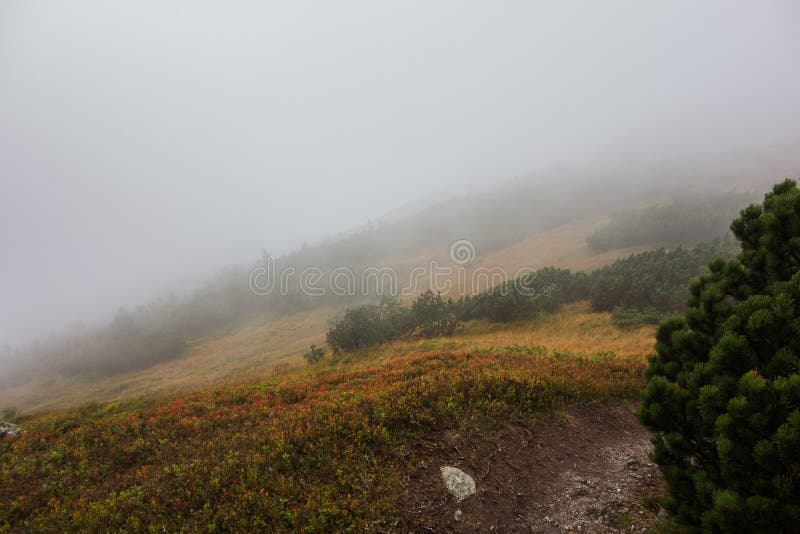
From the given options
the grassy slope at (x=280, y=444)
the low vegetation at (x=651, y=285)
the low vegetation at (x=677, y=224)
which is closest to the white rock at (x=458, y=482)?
the grassy slope at (x=280, y=444)

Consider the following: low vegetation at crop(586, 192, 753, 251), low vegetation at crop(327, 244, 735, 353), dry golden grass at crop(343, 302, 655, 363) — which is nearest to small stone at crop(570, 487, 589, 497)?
dry golden grass at crop(343, 302, 655, 363)

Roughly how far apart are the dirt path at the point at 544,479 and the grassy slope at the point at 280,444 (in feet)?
1.30

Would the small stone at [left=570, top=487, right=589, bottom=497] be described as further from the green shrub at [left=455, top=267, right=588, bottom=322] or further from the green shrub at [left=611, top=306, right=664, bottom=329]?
the green shrub at [left=455, top=267, right=588, bottom=322]

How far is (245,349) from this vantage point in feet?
90.2

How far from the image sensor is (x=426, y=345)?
47.8ft

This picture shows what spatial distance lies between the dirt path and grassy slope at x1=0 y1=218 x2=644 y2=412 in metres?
14.2

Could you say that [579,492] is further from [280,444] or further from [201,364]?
[201,364]

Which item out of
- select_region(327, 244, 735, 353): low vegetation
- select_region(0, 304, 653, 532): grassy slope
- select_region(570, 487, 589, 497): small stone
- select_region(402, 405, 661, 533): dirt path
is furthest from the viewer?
select_region(327, 244, 735, 353): low vegetation

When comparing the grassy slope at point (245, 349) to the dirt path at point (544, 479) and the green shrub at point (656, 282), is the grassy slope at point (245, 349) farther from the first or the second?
the dirt path at point (544, 479)

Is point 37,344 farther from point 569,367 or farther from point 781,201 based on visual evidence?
point 781,201

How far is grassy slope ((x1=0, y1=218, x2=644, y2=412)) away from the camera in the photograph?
2152 cm

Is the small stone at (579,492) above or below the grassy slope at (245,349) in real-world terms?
above

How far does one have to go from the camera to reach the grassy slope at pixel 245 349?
21.5m

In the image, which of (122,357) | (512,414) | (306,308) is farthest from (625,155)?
(122,357)
